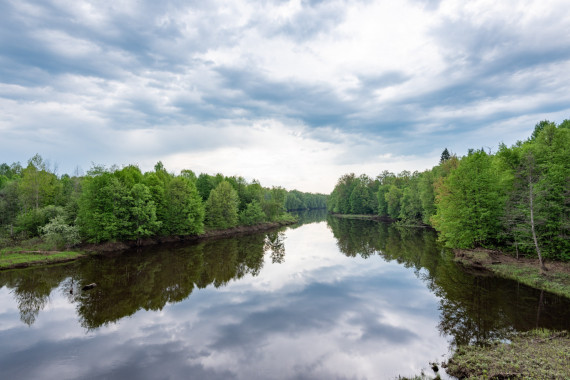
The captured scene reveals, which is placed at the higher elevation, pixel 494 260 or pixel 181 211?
pixel 181 211

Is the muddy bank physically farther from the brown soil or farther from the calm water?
the brown soil

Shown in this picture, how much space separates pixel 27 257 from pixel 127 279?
17073 millimetres

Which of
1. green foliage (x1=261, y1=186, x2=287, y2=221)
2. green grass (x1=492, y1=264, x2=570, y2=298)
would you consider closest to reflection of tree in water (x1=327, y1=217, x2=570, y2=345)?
green grass (x1=492, y1=264, x2=570, y2=298)

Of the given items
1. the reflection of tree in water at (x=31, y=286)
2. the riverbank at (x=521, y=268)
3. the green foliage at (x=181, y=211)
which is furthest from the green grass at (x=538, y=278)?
the green foliage at (x=181, y=211)

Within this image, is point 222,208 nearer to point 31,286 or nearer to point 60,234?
point 60,234

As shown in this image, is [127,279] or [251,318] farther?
[127,279]

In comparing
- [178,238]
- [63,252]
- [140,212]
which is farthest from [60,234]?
[178,238]

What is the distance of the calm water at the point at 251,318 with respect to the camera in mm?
13828

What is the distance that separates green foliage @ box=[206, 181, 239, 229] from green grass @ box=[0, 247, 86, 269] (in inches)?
1184

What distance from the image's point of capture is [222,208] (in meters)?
67.8

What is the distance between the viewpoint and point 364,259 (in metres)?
38.7

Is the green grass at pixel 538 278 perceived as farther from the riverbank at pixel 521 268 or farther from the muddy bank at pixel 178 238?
the muddy bank at pixel 178 238

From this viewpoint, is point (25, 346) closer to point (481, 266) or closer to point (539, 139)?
point (481, 266)

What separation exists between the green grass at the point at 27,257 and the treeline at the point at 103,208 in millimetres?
2658
